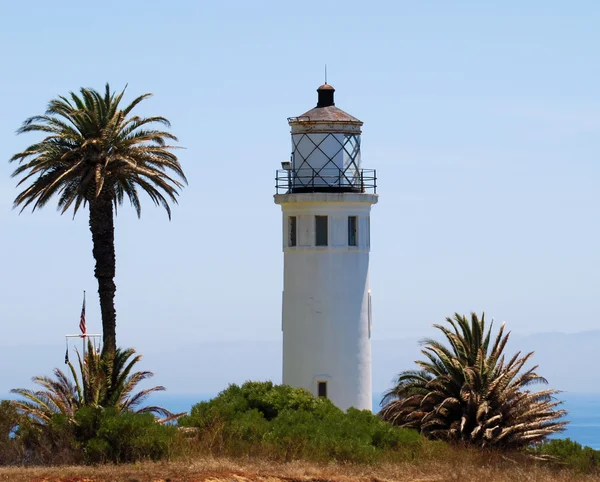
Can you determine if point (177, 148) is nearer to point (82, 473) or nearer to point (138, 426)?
point (138, 426)

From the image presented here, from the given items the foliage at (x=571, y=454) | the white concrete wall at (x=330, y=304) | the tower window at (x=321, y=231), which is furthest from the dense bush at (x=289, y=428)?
the tower window at (x=321, y=231)

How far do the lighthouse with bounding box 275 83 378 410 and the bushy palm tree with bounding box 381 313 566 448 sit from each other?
322 centimetres

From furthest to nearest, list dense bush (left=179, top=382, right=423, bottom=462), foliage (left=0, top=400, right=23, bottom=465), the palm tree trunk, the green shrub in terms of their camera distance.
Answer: the palm tree trunk
foliage (left=0, top=400, right=23, bottom=465)
dense bush (left=179, top=382, right=423, bottom=462)
the green shrub

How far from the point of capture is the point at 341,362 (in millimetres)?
52719

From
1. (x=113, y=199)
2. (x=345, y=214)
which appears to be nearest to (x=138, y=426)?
(x=113, y=199)

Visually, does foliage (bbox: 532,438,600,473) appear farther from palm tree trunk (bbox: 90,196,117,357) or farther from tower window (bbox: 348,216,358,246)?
palm tree trunk (bbox: 90,196,117,357)

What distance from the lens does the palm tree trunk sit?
4972cm

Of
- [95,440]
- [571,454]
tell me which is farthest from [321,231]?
[95,440]

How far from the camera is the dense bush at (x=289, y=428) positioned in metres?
41.0

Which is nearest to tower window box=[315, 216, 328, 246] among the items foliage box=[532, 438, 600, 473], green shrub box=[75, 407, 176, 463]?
foliage box=[532, 438, 600, 473]

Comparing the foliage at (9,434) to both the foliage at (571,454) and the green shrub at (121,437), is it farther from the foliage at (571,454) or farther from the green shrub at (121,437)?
the foliage at (571,454)

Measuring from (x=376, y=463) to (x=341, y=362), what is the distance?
41.3 ft

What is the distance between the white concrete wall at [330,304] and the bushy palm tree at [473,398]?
9.94ft

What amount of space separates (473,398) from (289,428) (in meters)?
7.31
